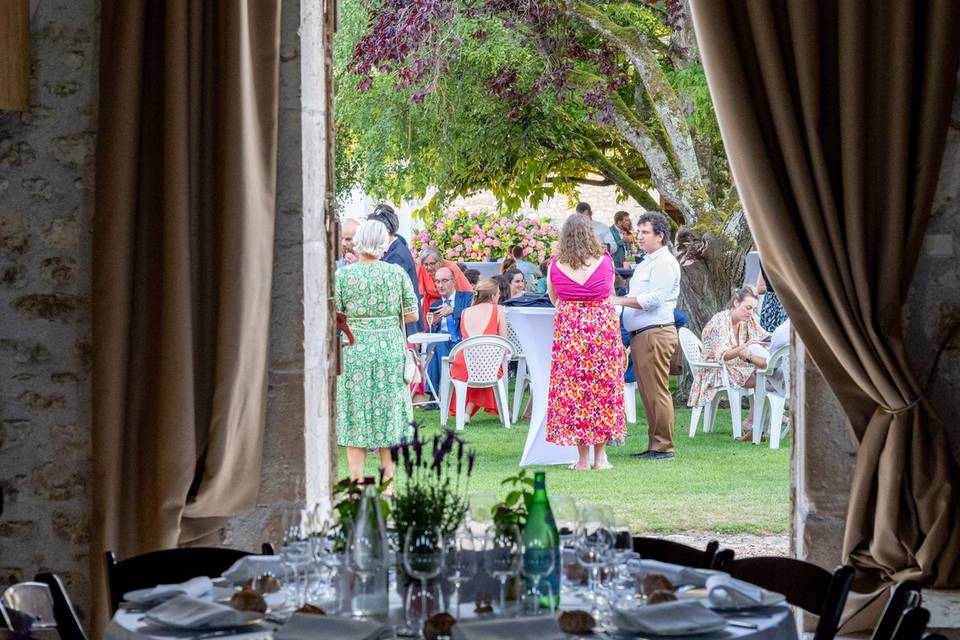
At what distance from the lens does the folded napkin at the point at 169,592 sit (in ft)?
8.20

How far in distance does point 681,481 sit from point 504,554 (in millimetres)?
5142

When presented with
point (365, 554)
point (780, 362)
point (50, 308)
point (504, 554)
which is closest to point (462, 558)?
point (504, 554)

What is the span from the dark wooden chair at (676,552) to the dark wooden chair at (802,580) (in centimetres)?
7

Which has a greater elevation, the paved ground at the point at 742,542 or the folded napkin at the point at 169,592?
the folded napkin at the point at 169,592

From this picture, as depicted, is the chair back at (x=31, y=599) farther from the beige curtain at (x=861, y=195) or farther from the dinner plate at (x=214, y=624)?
the beige curtain at (x=861, y=195)

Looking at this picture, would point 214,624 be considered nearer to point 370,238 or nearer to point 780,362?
point 370,238

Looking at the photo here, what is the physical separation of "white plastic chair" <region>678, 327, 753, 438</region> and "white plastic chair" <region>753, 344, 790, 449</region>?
0.14m

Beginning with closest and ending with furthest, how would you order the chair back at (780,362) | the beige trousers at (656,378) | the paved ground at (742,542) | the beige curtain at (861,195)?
1. the beige curtain at (861,195)
2. the paved ground at (742,542)
3. the beige trousers at (656,378)
4. the chair back at (780,362)

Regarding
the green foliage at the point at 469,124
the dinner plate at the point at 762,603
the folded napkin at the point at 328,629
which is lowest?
the dinner plate at the point at 762,603

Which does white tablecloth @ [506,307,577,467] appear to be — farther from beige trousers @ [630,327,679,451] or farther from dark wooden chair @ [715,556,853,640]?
dark wooden chair @ [715,556,853,640]

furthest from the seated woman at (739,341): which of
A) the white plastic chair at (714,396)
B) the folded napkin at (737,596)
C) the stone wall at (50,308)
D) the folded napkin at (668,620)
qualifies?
the folded napkin at (668,620)

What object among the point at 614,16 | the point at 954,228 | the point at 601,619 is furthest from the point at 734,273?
the point at 601,619

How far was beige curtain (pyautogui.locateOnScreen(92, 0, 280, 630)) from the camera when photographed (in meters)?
3.76

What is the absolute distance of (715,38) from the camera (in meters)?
3.76
